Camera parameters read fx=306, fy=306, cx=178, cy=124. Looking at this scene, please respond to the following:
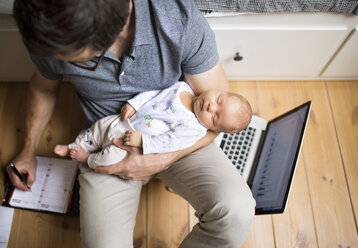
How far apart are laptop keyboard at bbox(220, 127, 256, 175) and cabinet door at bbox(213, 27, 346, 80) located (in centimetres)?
32

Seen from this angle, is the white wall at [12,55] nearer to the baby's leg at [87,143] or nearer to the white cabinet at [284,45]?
the baby's leg at [87,143]

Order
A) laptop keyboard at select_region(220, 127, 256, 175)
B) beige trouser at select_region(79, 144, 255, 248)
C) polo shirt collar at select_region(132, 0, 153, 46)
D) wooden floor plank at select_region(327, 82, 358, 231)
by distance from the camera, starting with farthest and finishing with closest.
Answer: wooden floor plank at select_region(327, 82, 358, 231), laptop keyboard at select_region(220, 127, 256, 175), beige trouser at select_region(79, 144, 255, 248), polo shirt collar at select_region(132, 0, 153, 46)

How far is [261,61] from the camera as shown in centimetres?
136

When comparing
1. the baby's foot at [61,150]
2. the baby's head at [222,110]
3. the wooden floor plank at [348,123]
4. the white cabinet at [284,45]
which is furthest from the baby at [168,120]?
the wooden floor plank at [348,123]

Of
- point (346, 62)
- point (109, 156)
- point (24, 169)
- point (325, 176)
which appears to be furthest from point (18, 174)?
point (346, 62)

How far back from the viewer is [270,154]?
1188mm

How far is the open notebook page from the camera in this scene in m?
1.22

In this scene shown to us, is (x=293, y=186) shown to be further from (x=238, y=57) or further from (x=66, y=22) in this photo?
(x=66, y=22)

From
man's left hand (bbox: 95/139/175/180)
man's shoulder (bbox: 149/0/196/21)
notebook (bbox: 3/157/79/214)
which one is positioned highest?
man's shoulder (bbox: 149/0/196/21)

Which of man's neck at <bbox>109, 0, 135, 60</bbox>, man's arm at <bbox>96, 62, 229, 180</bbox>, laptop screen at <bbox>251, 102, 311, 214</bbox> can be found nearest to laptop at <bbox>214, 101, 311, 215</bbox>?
laptop screen at <bbox>251, 102, 311, 214</bbox>

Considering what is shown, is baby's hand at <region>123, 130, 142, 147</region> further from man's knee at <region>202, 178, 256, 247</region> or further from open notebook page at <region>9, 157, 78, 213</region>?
open notebook page at <region>9, 157, 78, 213</region>

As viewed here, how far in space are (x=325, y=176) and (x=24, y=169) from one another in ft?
4.13

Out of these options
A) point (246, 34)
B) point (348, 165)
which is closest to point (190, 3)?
point (246, 34)

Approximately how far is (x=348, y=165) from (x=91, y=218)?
1.13 metres
